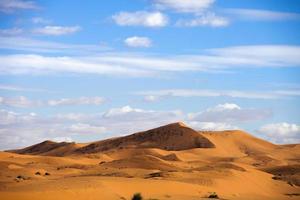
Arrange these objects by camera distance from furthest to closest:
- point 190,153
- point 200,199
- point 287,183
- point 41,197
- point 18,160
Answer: point 190,153 < point 18,160 < point 287,183 < point 200,199 < point 41,197

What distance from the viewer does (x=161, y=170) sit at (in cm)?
5800

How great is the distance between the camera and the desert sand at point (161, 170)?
115ft

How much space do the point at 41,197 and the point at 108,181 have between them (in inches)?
343

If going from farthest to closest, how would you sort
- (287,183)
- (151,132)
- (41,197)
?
(151,132), (287,183), (41,197)

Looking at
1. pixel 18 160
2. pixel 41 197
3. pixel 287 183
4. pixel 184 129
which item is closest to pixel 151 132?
pixel 184 129

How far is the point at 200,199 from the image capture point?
116ft

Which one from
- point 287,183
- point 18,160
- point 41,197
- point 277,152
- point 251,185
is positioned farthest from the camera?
point 277,152

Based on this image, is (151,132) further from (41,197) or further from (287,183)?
(41,197)

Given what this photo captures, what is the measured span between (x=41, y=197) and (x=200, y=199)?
10.3 m

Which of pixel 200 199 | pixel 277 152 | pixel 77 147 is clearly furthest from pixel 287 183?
pixel 77 147

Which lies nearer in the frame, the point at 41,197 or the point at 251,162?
the point at 41,197

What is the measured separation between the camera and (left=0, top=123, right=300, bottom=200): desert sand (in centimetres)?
3516

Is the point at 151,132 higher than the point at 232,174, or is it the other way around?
the point at 151,132

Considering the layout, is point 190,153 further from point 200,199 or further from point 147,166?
point 200,199
